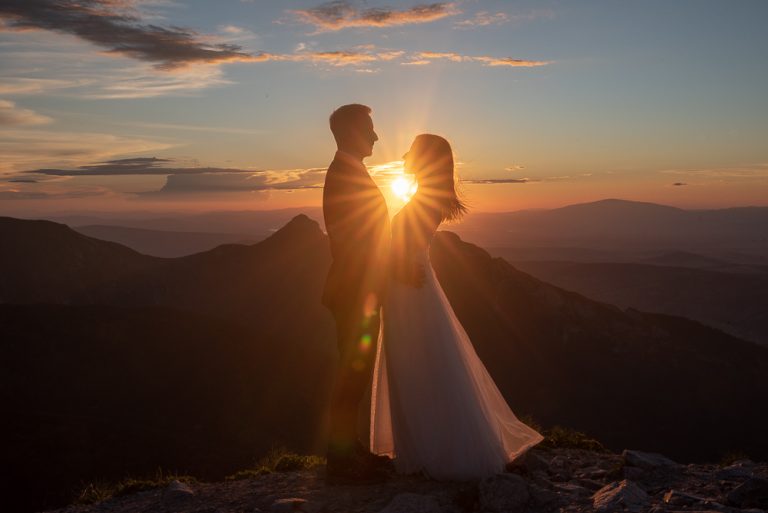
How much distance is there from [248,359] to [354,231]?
38076 millimetres

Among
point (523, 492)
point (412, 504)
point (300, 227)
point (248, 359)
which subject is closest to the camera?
point (412, 504)

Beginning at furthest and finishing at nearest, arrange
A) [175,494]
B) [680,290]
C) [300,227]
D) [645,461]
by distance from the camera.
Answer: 1. [680,290]
2. [300,227]
3. [175,494]
4. [645,461]

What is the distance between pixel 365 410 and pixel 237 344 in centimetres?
1267

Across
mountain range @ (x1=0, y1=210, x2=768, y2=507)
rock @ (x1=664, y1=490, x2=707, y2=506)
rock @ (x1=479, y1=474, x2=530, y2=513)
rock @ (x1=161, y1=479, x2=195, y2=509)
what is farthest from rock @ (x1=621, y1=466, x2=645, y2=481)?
mountain range @ (x1=0, y1=210, x2=768, y2=507)

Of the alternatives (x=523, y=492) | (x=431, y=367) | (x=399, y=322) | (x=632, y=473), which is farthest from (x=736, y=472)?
(x=399, y=322)

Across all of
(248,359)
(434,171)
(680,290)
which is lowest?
(680,290)

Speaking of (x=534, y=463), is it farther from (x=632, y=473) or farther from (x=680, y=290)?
(x=680, y=290)

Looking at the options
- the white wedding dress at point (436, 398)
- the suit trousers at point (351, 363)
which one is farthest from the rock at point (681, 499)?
the suit trousers at point (351, 363)

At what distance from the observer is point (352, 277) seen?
6.32m

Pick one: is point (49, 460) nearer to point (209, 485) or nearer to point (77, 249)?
point (209, 485)

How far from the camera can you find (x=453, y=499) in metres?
5.59

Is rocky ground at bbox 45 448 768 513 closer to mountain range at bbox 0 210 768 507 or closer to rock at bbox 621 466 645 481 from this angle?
rock at bbox 621 466 645 481

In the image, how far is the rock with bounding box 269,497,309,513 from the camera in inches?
224

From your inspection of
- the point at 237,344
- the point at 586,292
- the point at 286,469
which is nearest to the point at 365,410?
the point at 237,344
